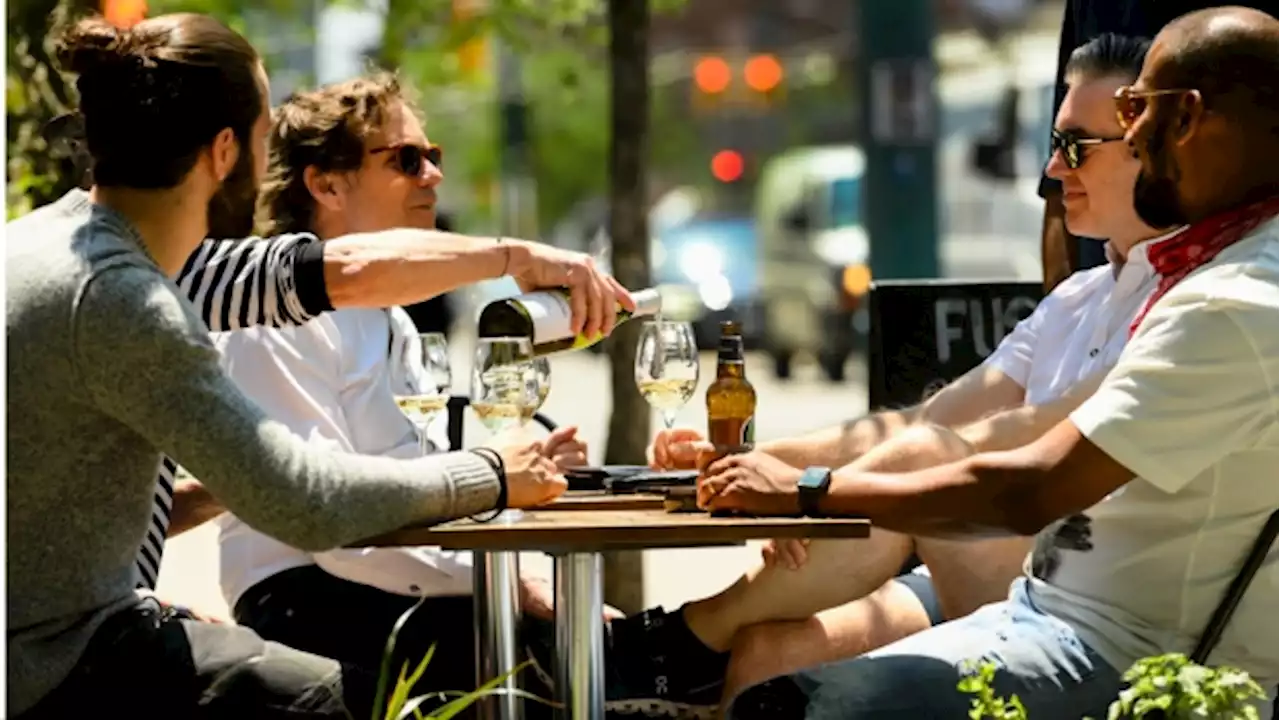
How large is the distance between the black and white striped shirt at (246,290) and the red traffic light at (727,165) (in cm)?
4203

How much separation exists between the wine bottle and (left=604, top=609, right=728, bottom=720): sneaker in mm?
618

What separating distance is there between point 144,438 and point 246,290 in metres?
1.01

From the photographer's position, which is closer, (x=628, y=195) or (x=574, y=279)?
(x=574, y=279)

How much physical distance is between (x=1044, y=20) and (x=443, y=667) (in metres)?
38.9

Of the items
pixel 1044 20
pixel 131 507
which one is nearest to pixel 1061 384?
pixel 131 507

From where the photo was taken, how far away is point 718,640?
4.97 meters

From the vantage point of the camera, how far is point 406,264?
15.4 feet

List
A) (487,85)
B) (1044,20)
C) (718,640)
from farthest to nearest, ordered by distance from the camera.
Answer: (1044,20) → (487,85) → (718,640)

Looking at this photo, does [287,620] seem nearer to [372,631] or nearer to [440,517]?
[372,631]

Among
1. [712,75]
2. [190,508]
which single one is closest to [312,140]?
[190,508]

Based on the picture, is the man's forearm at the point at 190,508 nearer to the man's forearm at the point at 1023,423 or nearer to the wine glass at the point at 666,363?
the wine glass at the point at 666,363

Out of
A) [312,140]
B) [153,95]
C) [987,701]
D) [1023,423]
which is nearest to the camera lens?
[987,701]

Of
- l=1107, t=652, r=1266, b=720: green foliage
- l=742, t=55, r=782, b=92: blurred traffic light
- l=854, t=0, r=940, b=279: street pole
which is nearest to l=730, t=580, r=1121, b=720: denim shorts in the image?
l=1107, t=652, r=1266, b=720: green foliage

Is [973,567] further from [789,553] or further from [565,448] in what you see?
[565,448]
